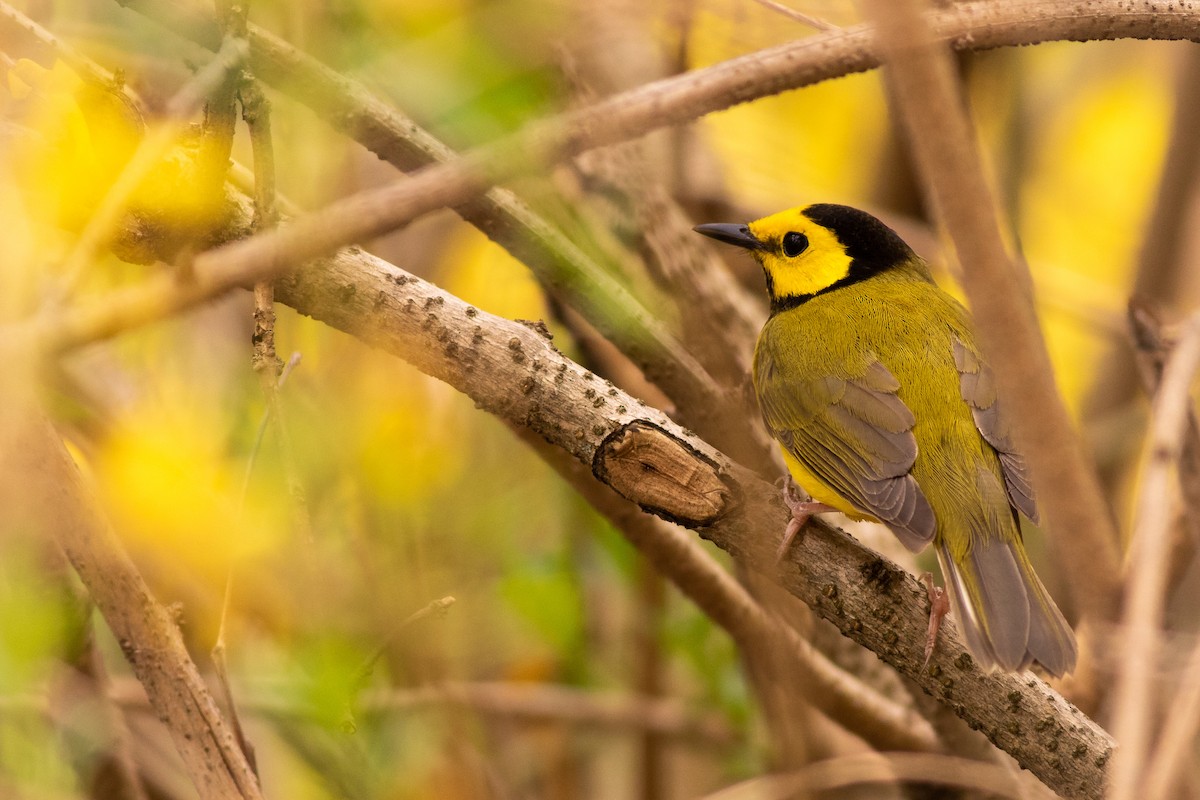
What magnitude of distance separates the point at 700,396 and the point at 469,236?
1.58 metres

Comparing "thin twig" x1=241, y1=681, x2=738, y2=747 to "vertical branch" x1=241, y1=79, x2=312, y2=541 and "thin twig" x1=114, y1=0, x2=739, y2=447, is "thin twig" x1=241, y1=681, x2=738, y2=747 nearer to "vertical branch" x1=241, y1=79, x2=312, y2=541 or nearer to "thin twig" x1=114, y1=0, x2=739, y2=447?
"thin twig" x1=114, y1=0, x2=739, y2=447

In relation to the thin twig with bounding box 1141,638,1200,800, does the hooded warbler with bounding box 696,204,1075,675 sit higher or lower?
higher

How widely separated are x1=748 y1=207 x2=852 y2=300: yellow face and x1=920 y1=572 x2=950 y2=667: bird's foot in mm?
1283

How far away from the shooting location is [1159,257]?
4.46 metres

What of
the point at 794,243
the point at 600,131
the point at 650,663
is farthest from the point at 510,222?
the point at 650,663

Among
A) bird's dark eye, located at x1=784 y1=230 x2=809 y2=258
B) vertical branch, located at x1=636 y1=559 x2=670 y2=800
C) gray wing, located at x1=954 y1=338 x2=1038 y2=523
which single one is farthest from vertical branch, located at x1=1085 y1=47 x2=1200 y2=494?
gray wing, located at x1=954 y1=338 x2=1038 y2=523

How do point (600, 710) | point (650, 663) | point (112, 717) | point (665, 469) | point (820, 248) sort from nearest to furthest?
1. point (665, 469)
2. point (112, 717)
3. point (820, 248)
4. point (600, 710)
5. point (650, 663)

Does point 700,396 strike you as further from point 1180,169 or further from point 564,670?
point 1180,169

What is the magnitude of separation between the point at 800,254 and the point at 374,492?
50.8 inches

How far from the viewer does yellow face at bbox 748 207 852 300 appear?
309 cm

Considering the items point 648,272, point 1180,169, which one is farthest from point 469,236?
point 1180,169

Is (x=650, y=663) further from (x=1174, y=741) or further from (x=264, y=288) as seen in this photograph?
(x=1174, y=741)

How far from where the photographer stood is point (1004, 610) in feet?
6.47

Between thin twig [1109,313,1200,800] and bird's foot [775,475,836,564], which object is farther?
bird's foot [775,475,836,564]
